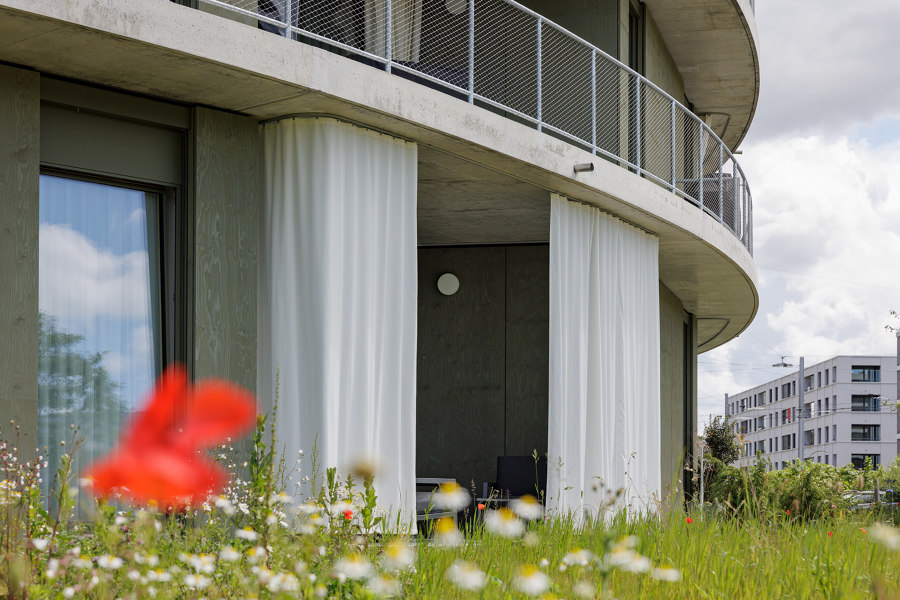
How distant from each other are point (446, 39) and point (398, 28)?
4.64 feet

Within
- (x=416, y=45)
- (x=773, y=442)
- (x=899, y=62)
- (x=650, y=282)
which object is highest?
(x=899, y=62)

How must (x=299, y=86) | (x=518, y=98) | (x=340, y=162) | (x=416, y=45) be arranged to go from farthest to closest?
(x=518, y=98) → (x=416, y=45) → (x=340, y=162) → (x=299, y=86)

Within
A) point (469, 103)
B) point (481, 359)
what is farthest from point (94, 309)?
point (481, 359)

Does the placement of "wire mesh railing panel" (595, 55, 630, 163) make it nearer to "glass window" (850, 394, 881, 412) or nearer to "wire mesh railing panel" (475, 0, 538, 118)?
"wire mesh railing panel" (475, 0, 538, 118)

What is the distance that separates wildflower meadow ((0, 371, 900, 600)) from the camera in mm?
799

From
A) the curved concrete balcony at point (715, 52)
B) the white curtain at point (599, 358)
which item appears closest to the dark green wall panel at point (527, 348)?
the white curtain at point (599, 358)

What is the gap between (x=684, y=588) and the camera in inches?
152

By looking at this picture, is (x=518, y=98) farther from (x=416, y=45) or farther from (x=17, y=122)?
(x=17, y=122)

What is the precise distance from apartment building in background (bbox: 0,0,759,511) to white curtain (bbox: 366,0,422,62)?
0.13 ft

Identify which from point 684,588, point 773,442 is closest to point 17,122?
point 684,588

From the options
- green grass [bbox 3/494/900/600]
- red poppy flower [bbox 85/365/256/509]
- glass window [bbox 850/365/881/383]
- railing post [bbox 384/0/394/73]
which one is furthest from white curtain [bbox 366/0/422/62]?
glass window [bbox 850/365/881/383]

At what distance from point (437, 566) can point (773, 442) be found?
114m

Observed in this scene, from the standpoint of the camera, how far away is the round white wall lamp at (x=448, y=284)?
42.4 feet

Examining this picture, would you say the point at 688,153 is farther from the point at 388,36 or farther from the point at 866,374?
the point at 866,374
